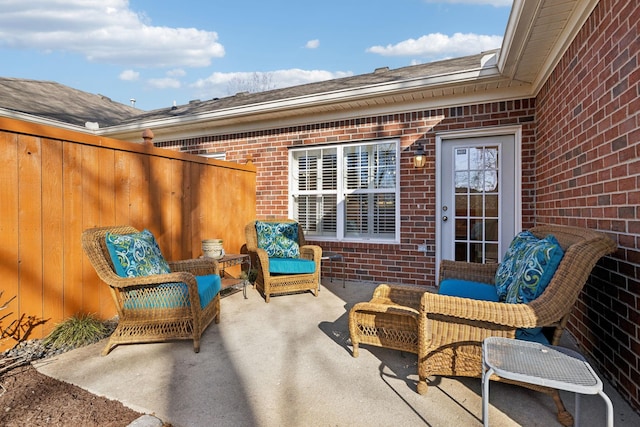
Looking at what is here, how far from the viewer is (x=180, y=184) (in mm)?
3904

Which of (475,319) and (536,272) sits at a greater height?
(536,272)

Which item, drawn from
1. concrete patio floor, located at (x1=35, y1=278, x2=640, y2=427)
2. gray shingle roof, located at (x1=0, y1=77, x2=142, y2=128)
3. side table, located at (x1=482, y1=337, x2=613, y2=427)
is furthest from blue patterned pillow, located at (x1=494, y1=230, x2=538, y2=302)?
gray shingle roof, located at (x1=0, y1=77, x2=142, y2=128)

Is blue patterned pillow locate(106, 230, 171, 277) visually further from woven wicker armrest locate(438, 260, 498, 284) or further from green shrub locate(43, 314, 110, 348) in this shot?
woven wicker armrest locate(438, 260, 498, 284)

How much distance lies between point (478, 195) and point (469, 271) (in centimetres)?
155

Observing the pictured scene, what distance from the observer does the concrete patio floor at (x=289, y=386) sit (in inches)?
64.9

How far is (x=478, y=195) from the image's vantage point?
412cm

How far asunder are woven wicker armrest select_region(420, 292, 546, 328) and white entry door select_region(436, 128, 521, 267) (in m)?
2.64

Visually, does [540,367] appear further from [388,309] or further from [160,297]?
[160,297]

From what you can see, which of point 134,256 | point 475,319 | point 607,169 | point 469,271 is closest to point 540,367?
point 475,319

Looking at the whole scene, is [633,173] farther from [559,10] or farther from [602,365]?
[559,10]

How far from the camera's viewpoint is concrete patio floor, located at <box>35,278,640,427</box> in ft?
5.41

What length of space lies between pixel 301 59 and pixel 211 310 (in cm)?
999

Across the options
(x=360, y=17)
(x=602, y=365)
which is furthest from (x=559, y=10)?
(x=360, y=17)

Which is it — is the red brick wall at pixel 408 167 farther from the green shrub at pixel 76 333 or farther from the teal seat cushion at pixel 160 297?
the green shrub at pixel 76 333
